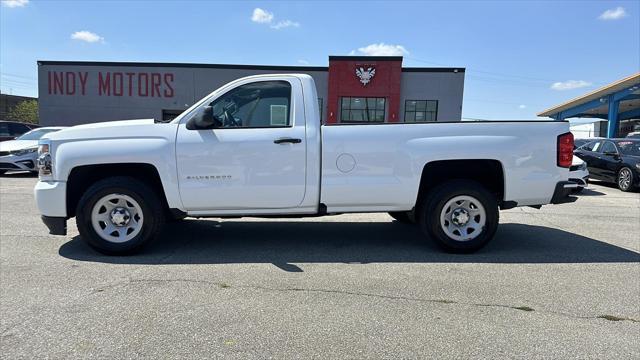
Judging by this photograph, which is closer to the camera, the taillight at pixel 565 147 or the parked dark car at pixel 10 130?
the taillight at pixel 565 147

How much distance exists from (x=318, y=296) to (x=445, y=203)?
2048 mm

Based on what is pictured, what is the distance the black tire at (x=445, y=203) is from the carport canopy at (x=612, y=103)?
24.9 metres

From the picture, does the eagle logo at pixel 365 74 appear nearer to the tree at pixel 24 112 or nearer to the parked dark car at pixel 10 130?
the parked dark car at pixel 10 130

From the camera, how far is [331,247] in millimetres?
5535

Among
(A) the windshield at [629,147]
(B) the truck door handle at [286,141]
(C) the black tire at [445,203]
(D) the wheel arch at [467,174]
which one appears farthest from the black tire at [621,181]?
(B) the truck door handle at [286,141]

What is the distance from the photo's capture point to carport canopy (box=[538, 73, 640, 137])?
90.0 feet

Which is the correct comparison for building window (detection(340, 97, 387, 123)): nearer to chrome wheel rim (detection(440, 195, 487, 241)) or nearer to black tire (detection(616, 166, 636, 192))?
black tire (detection(616, 166, 636, 192))

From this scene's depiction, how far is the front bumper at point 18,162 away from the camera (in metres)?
12.9

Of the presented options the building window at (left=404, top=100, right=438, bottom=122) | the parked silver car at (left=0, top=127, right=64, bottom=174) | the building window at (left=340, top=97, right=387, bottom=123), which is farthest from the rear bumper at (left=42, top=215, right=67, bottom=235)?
the building window at (left=404, top=100, right=438, bottom=122)

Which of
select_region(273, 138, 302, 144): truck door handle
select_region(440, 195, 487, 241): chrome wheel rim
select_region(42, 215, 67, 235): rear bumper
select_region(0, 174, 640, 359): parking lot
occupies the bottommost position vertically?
select_region(0, 174, 640, 359): parking lot

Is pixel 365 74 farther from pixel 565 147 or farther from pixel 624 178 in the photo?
pixel 565 147

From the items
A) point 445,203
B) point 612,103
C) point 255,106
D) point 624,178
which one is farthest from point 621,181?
point 612,103

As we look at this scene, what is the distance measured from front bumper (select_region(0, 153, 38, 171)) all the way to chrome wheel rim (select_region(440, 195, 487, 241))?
40.6 ft

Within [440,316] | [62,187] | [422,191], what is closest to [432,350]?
[440,316]
